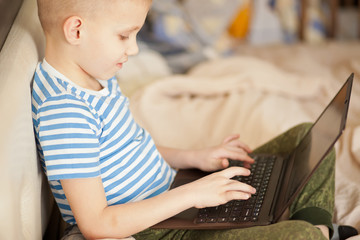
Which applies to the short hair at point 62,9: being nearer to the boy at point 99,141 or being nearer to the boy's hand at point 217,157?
the boy at point 99,141

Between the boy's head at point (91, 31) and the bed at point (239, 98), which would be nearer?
the boy's head at point (91, 31)

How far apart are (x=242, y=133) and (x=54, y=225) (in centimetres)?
73

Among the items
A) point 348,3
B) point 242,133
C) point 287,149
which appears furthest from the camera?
point 348,3

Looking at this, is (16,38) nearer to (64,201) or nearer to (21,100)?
(21,100)

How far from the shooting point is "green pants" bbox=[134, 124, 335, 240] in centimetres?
91

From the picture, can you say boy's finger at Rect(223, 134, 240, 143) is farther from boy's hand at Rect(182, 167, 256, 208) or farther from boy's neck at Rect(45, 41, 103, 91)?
boy's neck at Rect(45, 41, 103, 91)

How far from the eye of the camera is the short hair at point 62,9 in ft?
3.00

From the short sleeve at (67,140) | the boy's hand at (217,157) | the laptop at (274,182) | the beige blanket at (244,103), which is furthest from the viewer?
the beige blanket at (244,103)

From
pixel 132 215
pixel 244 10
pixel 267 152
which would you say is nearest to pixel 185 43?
pixel 244 10

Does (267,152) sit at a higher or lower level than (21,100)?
lower

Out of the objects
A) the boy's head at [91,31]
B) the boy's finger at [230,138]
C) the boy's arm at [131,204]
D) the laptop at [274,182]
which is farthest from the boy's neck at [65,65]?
the boy's finger at [230,138]

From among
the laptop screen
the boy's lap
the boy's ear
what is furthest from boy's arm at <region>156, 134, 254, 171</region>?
the boy's ear

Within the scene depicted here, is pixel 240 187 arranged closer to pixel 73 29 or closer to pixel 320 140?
pixel 320 140

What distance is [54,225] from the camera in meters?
1.19
